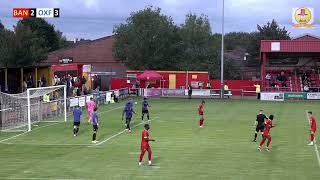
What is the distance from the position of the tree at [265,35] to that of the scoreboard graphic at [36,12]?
75710mm

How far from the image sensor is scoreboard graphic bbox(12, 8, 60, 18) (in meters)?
38.2

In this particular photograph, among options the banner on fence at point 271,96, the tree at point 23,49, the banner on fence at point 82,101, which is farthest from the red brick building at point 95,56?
the banner on fence at point 82,101

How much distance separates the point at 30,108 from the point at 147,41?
50.5 metres

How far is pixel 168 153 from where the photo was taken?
26.2 meters

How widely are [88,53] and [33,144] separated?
6958 cm

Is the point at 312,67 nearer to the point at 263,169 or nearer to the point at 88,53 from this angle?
the point at 88,53

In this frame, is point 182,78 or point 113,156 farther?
point 182,78

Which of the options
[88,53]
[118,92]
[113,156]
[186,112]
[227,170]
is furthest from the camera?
[88,53]

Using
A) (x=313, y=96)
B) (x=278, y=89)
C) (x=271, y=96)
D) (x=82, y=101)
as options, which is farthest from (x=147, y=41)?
(x=82, y=101)

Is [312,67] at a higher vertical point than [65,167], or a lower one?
higher

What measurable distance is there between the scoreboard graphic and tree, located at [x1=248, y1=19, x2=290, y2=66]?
75.7 m

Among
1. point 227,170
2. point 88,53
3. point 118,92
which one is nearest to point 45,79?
point 118,92

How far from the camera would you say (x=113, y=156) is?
1002 inches

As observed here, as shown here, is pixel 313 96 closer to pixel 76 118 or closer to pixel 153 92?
pixel 153 92
